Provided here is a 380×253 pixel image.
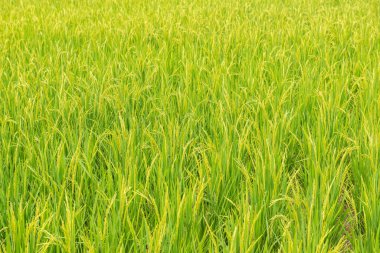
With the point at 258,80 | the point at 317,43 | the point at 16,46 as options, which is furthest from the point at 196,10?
the point at 258,80

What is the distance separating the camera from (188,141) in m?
1.84

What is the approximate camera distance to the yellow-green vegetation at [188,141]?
1.33 meters

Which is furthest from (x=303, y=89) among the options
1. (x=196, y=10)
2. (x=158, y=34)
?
(x=196, y=10)

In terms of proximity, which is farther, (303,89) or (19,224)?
(303,89)

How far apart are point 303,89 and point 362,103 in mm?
276

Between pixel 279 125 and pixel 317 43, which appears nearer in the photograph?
pixel 279 125

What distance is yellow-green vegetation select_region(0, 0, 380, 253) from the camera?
4.36 feet

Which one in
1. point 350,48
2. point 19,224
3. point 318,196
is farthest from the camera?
point 350,48

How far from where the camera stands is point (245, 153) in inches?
75.9

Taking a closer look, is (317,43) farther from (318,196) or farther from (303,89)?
(318,196)

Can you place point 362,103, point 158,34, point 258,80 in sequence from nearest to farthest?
1. point 362,103
2. point 258,80
3. point 158,34

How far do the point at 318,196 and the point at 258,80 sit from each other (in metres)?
1.16

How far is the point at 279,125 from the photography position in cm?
202

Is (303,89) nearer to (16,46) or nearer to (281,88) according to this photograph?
(281,88)
